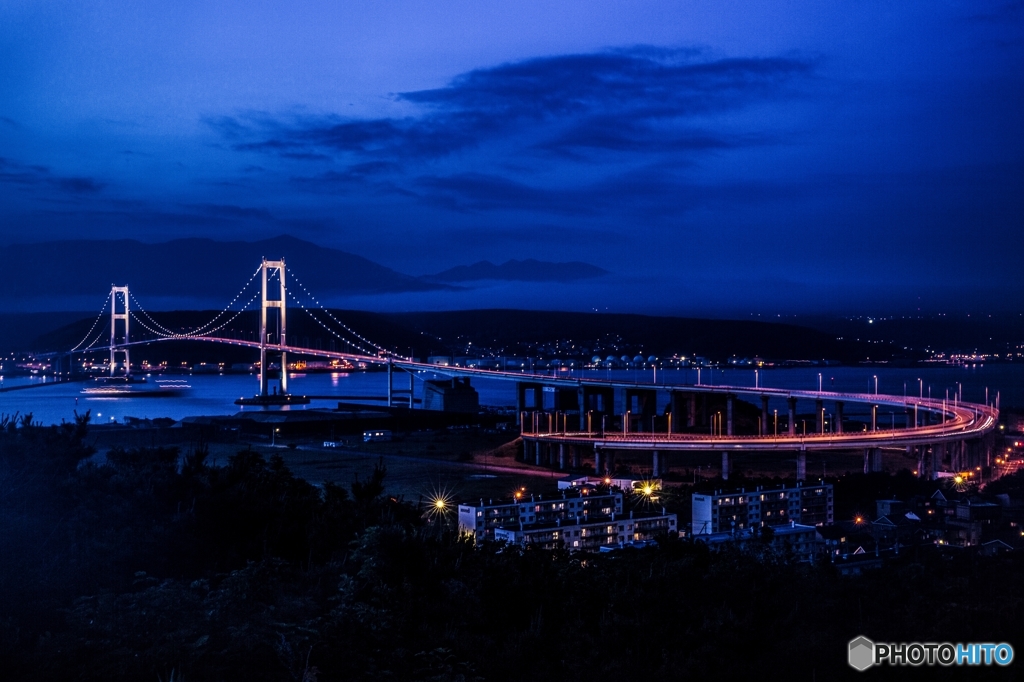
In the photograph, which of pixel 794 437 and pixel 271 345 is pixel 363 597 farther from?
pixel 271 345

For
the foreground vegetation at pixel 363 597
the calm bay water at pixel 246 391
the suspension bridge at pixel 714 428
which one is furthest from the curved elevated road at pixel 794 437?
the foreground vegetation at pixel 363 597

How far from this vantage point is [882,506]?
825 centimetres

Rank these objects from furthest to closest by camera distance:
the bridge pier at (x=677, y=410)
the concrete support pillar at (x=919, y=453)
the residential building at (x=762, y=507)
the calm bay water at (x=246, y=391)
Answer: the calm bay water at (x=246, y=391)
the bridge pier at (x=677, y=410)
the concrete support pillar at (x=919, y=453)
the residential building at (x=762, y=507)

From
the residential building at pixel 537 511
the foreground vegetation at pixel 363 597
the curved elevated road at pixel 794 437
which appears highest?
the foreground vegetation at pixel 363 597

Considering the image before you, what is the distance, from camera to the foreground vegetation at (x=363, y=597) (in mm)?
2715

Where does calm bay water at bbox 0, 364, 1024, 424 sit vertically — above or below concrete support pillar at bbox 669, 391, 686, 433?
below

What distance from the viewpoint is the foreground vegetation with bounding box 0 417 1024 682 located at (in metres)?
2.71

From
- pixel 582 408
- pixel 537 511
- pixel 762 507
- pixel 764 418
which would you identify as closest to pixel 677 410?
pixel 582 408

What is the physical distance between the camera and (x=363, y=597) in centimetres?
335

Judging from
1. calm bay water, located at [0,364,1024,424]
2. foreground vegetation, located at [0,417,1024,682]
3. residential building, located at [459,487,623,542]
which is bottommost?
calm bay water, located at [0,364,1024,424]

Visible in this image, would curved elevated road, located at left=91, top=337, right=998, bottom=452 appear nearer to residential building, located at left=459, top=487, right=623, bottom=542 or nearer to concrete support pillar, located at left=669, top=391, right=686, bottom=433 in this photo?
concrete support pillar, located at left=669, top=391, right=686, bottom=433

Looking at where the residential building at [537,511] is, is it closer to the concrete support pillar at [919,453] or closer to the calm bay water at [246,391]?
the concrete support pillar at [919,453]

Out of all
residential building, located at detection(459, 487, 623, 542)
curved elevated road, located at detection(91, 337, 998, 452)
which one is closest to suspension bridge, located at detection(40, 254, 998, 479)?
curved elevated road, located at detection(91, 337, 998, 452)

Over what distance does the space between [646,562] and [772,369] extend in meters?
41.2
